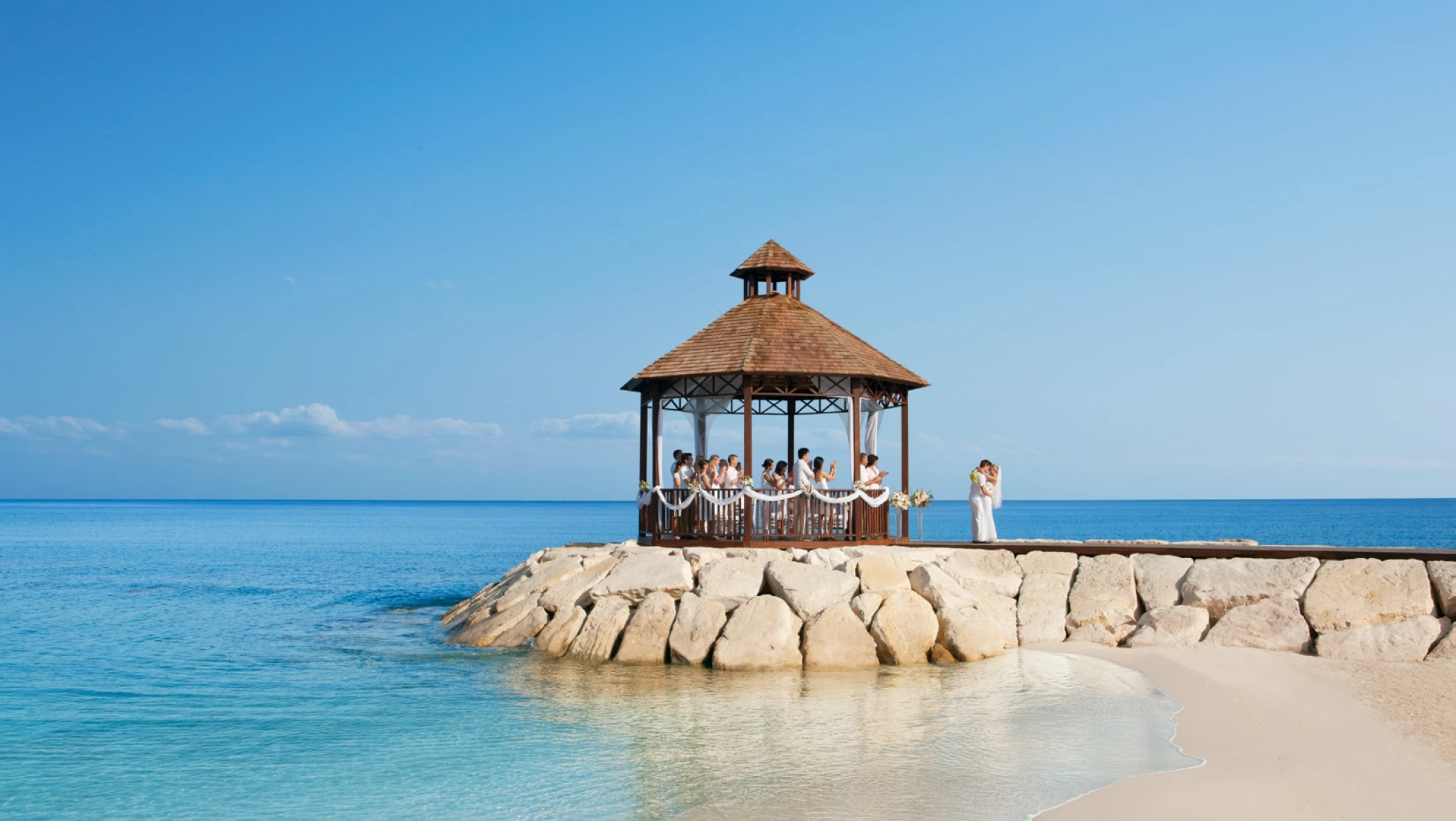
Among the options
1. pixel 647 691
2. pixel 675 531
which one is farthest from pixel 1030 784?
pixel 675 531

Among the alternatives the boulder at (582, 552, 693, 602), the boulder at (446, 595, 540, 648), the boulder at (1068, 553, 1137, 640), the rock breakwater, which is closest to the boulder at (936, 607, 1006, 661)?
the rock breakwater

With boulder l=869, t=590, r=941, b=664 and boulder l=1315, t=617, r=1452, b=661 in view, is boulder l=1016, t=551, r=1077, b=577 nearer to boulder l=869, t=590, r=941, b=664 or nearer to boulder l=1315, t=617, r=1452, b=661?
boulder l=869, t=590, r=941, b=664

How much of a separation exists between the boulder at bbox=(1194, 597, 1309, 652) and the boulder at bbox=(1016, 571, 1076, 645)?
199 centimetres

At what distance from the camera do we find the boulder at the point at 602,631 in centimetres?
1516

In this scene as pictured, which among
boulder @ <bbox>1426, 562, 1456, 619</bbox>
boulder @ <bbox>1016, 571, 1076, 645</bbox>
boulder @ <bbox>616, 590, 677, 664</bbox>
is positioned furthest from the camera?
boulder @ <bbox>1016, 571, 1076, 645</bbox>

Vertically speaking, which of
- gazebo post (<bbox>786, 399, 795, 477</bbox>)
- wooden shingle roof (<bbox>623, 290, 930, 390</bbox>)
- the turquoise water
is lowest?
the turquoise water

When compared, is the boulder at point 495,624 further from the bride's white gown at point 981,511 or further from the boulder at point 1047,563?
the bride's white gown at point 981,511

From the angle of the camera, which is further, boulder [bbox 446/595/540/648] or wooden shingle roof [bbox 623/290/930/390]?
wooden shingle roof [bbox 623/290/930/390]

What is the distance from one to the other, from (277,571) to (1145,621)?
1292 inches

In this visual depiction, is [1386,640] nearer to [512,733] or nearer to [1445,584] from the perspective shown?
[1445,584]

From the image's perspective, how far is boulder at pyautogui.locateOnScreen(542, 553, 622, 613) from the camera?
16.3m

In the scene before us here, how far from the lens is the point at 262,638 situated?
64.9 ft

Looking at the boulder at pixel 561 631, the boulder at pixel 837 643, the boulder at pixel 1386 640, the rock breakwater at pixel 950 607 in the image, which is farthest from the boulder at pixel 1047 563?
the boulder at pixel 561 631

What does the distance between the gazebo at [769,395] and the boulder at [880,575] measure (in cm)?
228
